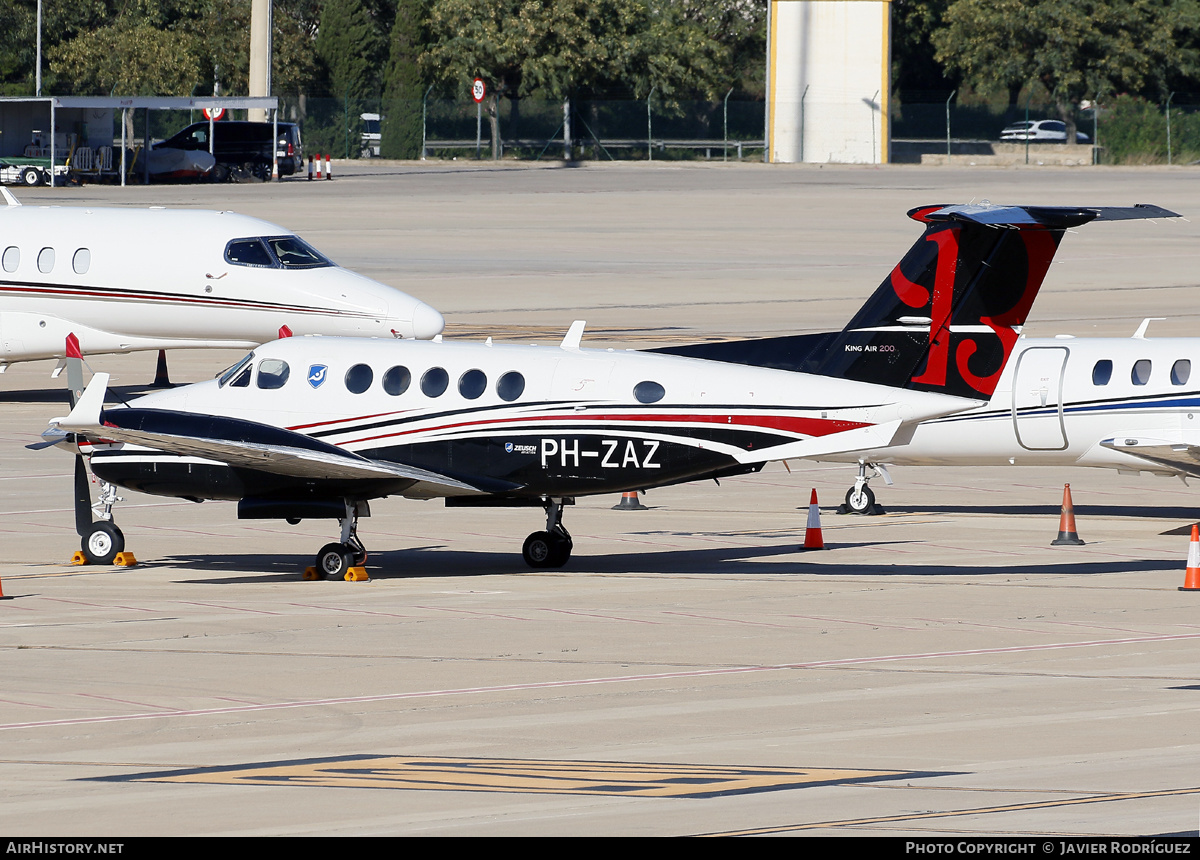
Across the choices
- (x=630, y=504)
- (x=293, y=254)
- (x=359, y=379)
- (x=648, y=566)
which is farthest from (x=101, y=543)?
(x=293, y=254)

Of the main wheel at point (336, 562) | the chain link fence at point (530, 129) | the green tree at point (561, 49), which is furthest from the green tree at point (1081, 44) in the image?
the main wheel at point (336, 562)

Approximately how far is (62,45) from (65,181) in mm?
29043

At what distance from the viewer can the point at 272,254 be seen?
104 feet

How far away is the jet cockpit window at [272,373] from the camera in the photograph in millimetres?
20422

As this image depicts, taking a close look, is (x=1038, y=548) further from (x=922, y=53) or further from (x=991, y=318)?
(x=922, y=53)

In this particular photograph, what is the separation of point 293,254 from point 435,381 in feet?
41.7

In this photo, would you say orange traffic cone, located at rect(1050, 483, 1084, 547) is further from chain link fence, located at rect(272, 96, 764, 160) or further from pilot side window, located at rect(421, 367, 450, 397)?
chain link fence, located at rect(272, 96, 764, 160)

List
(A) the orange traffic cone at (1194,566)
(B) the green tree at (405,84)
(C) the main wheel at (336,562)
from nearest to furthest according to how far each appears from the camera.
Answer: (A) the orange traffic cone at (1194,566), (C) the main wheel at (336,562), (B) the green tree at (405,84)

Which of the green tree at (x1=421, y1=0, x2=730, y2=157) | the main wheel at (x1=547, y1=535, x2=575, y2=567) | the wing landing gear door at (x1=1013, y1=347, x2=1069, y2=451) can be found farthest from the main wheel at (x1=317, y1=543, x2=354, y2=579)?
A: the green tree at (x1=421, y1=0, x2=730, y2=157)

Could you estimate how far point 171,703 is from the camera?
13742 millimetres

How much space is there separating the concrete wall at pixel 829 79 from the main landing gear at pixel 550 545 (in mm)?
76632

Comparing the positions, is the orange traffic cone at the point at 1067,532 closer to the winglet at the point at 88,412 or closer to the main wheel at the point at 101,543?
the main wheel at the point at 101,543

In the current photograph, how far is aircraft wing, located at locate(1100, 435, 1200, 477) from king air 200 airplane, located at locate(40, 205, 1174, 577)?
372 cm
